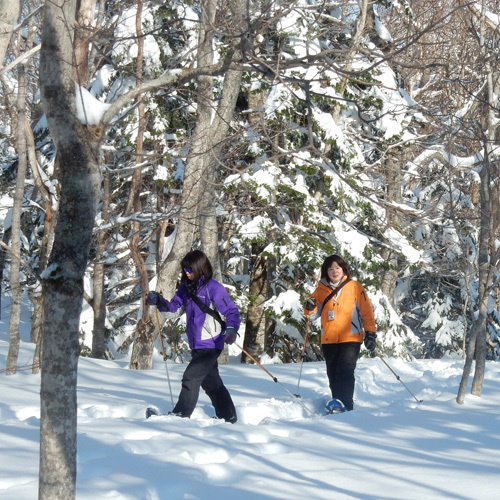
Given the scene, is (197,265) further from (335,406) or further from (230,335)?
(335,406)

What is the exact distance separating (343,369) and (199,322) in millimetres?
A: 1933

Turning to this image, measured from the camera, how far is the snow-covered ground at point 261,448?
3.94m

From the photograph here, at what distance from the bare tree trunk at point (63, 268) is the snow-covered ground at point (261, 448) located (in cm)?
65

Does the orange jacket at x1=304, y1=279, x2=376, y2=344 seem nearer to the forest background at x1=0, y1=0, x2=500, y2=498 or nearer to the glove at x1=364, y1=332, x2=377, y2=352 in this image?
the glove at x1=364, y1=332, x2=377, y2=352

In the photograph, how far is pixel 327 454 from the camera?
4926mm

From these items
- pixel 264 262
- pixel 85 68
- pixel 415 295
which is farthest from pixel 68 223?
pixel 415 295

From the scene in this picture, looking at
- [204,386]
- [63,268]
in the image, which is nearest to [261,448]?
[204,386]

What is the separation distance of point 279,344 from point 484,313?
917cm

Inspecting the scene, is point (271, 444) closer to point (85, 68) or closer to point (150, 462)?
point (150, 462)

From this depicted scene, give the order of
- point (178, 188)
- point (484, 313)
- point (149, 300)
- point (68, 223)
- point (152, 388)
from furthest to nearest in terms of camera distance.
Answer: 1. point (178, 188)
2. point (152, 388)
3. point (484, 313)
4. point (149, 300)
5. point (68, 223)

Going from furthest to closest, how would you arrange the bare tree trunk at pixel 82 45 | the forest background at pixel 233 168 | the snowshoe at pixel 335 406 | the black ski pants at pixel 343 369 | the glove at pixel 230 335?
the black ski pants at pixel 343 369 < the snowshoe at pixel 335 406 < the glove at pixel 230 335 < the bare tree trunk at pixel 82 45 < the forest background at pixel 233 168

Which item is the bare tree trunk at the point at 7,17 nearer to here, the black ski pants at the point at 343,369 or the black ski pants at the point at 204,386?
the black ski pants at the point at 204,386

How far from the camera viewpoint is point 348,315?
7.40 m

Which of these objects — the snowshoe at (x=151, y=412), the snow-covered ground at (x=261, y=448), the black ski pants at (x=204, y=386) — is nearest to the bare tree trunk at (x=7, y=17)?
the snow-covered ground at (x=261, y=448)
